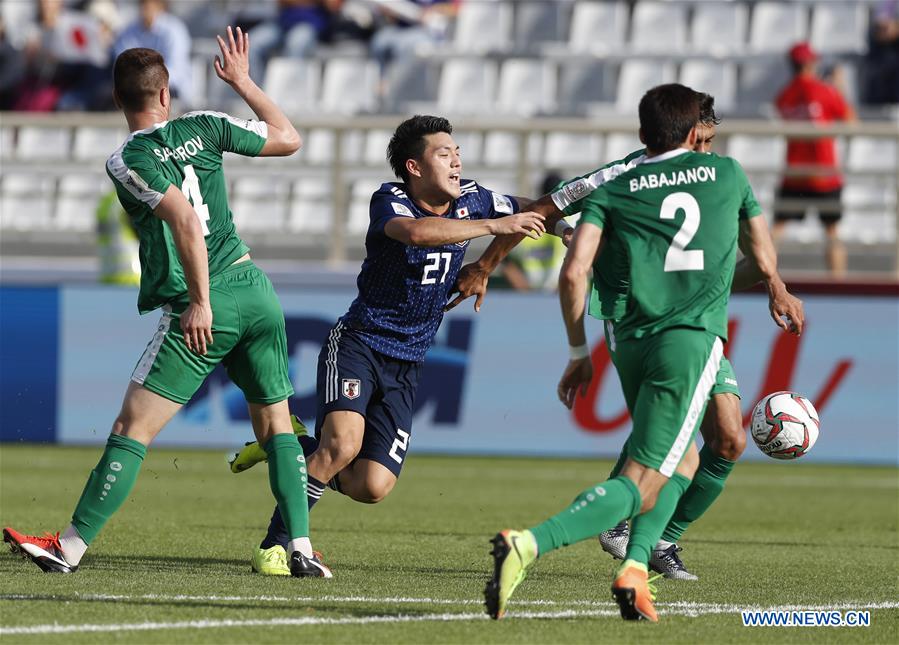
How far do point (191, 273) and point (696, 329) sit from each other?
203 cm

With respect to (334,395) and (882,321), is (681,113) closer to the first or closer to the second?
(334,395)

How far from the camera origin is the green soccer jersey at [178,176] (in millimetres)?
6559

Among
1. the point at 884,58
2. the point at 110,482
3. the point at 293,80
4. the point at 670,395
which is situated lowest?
the point at 110,482

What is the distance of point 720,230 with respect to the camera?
19.2ft

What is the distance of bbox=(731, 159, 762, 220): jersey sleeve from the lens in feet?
19.5

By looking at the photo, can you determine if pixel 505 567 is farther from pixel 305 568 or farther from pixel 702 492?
pixel 702 492

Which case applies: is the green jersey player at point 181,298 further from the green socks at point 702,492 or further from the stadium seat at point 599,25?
the stadium seat at point 599,25

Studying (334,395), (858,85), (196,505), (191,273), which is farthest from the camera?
(858,85)

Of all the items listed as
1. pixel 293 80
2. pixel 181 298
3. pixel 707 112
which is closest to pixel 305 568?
pixel 181 298

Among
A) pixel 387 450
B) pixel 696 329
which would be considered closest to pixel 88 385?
pixel 387 450

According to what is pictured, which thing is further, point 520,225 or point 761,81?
point 761,81

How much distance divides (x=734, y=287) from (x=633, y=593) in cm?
207

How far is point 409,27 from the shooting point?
832 inches
